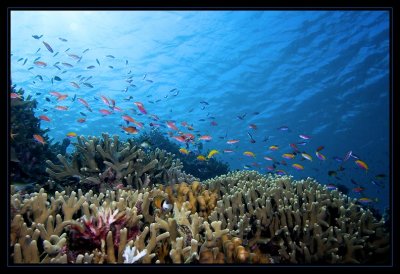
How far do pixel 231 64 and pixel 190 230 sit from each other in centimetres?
3142

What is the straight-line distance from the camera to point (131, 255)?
2.99m

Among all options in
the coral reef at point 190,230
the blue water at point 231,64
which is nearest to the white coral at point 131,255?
the coral reef at point 190,230

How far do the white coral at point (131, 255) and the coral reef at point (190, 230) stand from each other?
1 centimetres

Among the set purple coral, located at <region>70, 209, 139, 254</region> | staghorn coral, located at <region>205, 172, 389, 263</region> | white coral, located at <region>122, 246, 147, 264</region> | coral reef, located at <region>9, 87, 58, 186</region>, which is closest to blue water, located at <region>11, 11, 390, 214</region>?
coral reef, located at <region>9, 87, 58, 186</region>

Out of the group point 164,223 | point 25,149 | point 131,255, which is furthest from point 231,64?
point 131,255

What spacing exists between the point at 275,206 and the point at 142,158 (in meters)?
3.31

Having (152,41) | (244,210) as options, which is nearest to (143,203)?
(244,210)

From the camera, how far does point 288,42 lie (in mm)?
27750

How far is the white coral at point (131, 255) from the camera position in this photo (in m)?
2.95

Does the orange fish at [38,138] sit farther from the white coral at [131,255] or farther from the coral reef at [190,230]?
the white coral at [131,255]

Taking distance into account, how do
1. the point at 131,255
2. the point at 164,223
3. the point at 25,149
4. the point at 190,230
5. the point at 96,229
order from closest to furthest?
the point at 131,255 → the point at 96,229 → the point at 164,223 → the point at 190,230 → the point at 25,149

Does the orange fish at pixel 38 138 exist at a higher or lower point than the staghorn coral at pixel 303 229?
higher

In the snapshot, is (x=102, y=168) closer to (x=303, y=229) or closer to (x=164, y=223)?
(x=164, y=223)

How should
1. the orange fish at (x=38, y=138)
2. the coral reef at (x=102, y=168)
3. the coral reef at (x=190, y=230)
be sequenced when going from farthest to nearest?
the orange fish at (x=38, y=138) < the coral reef at (x=102, y=168) < the coral reef at (x=190, y=230)
